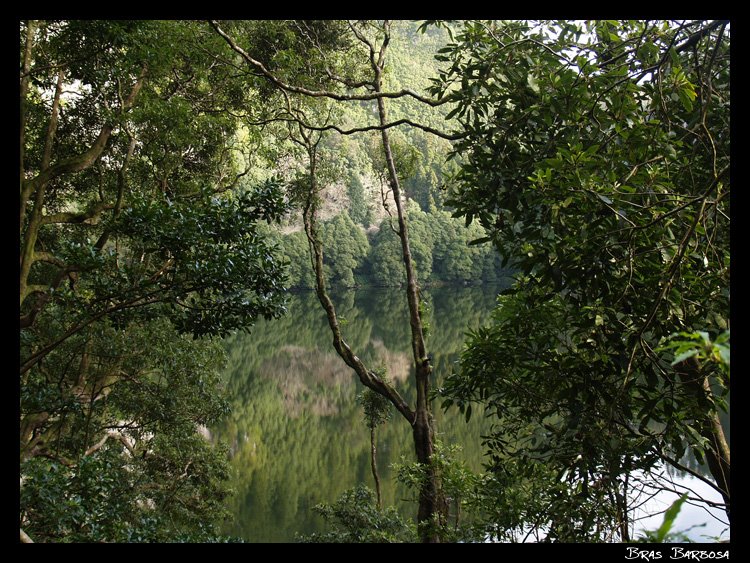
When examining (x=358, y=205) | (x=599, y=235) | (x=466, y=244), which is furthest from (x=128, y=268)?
(x=358, y=205)

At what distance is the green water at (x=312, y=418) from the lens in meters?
12.9

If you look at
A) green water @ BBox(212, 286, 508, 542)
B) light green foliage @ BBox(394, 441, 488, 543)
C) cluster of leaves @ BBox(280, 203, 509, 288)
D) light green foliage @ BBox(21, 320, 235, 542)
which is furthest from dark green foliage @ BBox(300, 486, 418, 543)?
cluster of leaves @ BBox(280, 203, 509, 288)

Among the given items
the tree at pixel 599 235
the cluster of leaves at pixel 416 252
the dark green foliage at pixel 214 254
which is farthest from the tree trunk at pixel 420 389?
the cluster of leaves at pixel 416 252

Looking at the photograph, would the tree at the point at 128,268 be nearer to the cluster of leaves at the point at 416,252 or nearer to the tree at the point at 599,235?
the tree at the point at 599,235

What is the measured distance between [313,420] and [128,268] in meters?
14.9

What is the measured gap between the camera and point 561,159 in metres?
2.02

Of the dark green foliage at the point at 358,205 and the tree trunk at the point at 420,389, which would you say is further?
the dark green foliage at the point at 358,205

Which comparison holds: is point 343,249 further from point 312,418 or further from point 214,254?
point 214,254

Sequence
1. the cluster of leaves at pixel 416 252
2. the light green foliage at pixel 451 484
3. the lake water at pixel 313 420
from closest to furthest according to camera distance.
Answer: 1. the light green foliage at pixel 451 484
2. the lake water at pixel 313 420
3. the cluster of leaves at pixel 416 252

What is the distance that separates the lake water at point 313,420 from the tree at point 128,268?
4.73ft

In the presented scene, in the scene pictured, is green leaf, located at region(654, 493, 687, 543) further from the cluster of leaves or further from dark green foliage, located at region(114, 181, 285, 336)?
the cluster of leaves

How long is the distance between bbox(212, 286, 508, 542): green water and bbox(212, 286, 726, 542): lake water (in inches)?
1.2
